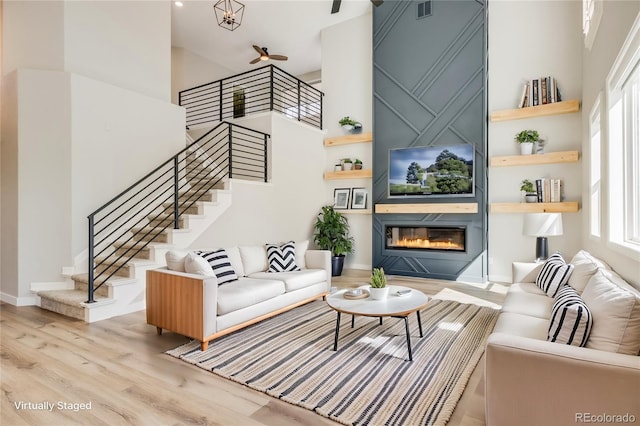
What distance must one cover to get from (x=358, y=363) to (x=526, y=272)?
2341mm

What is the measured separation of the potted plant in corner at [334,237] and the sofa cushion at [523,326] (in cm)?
396

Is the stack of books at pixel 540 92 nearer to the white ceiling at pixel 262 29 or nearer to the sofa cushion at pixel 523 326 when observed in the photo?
the white ceiling at pixel 262 29

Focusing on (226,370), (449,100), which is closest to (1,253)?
(226,370)

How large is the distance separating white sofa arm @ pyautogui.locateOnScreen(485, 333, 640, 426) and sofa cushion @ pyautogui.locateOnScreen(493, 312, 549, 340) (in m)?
0.64

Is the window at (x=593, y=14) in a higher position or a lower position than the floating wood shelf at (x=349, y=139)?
higher

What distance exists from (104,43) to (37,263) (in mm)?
3424

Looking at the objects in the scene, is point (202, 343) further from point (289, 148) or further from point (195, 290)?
point (289, 148)

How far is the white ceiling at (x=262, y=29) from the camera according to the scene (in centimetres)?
668

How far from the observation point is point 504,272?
557cm

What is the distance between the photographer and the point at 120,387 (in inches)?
90.0

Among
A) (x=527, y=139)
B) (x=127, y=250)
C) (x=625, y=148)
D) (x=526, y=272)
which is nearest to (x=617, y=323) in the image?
(x=625, y=148)

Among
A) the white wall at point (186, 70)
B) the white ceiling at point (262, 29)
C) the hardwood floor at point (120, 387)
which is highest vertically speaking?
the white ceiling at point (262, 29)

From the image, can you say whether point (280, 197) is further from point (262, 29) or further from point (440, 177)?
point (262, 29)

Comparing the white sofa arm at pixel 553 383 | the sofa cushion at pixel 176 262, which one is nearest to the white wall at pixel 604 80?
the white sofa arm at pixel 553 383
